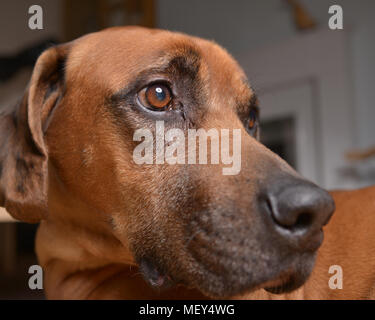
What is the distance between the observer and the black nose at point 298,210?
834 millimetres

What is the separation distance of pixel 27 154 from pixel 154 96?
1.32ft

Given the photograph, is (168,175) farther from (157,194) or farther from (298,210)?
(298,210)

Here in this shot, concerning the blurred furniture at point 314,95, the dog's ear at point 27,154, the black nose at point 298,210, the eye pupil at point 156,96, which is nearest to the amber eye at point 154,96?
the eye pupil at point 156,96

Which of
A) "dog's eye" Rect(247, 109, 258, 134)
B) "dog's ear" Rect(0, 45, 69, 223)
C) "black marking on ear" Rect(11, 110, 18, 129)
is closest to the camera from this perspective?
"dog's ear" Rect(0, 45, 69, 223)

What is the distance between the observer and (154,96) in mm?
1153

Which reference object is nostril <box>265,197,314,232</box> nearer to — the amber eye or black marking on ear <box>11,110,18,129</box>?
the amber eye

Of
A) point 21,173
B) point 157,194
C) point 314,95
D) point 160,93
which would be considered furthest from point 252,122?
point 314,95

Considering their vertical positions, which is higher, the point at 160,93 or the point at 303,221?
the point at 160,93

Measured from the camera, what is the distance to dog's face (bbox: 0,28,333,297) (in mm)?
882

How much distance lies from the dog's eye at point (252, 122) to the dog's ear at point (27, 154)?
0.69m

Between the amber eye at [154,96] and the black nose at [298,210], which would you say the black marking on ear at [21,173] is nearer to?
the amber eye at [154,96]

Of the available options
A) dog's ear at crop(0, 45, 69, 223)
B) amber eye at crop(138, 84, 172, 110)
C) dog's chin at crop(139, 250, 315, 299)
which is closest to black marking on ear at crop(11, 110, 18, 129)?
dog's ear at crop(0, 45, 69, 223)
